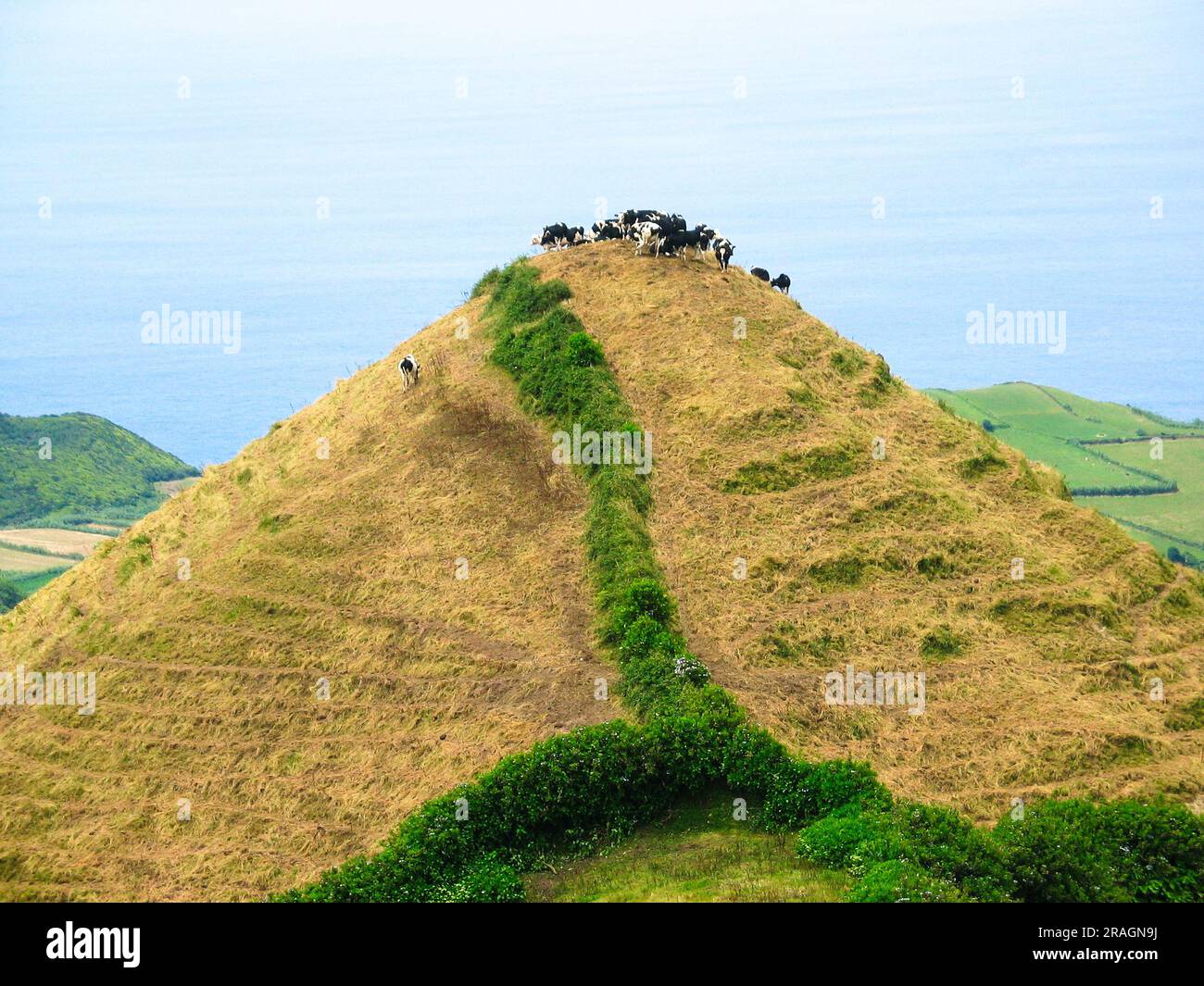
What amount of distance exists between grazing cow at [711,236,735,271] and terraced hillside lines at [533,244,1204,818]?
1.02 m

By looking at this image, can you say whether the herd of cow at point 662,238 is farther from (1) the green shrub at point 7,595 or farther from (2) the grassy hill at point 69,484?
(2) the grassy hill at point 69,484

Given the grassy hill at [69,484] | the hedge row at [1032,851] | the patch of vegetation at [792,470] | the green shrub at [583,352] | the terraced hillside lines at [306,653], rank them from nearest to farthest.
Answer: the hedge row at [1032,851], the terraced hillside lines at [306,653], the patch of vegetation at [792,470], the green shrub at [583,352], the grassy hill at [69,484]

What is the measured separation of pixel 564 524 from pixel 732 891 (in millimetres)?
12852

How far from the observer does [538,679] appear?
95.5ft

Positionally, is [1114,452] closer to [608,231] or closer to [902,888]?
[608,231]

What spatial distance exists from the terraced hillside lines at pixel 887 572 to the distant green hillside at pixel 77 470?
290ft

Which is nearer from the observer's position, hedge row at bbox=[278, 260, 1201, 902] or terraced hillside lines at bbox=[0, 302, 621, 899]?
hedge row at bbox=[278, 260, 1201, 902]

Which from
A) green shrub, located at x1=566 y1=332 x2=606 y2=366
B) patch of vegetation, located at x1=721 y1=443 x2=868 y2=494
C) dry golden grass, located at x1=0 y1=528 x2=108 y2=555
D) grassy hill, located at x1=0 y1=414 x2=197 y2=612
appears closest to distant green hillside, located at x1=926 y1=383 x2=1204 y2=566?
patch of vegetation, located at x1=721 y1=443 x2=868 y2=494

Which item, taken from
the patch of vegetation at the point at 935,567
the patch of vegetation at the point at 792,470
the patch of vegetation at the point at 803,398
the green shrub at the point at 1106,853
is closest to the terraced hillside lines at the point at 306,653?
the patch of vegetation at the point at 792,470

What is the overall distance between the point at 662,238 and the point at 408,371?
28.4 feet

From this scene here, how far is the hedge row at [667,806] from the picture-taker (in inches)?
885

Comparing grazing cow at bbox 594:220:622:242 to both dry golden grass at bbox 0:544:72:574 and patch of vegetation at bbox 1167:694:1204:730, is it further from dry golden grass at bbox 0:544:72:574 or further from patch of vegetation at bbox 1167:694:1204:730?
dry golden grass at bbox 0:544:72:574

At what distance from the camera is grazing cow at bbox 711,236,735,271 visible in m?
40.4
